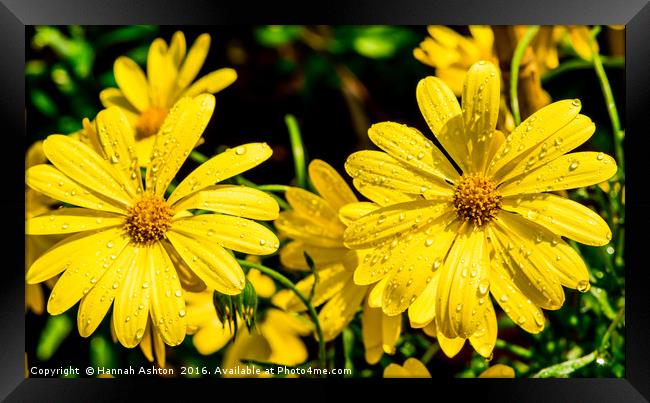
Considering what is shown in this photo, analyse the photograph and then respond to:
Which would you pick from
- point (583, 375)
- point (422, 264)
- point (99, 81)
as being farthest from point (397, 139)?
point (99, 81)

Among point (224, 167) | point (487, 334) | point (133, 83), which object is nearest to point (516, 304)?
point (487, 334)

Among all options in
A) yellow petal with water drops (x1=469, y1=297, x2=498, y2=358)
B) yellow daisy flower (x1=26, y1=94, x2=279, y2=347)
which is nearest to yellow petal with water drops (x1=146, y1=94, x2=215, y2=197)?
yellow daisy flower (x1=26, y1=94, x2=279, y2=347)

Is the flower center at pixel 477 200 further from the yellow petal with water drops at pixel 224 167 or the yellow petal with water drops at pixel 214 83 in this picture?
the yellow petal with water drops at pixel 214 83

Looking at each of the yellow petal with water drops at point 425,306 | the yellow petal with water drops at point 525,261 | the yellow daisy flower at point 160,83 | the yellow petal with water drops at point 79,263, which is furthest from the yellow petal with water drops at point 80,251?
the yellow petal with water drops at point 525,261

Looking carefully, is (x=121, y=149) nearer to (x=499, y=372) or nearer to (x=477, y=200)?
(x=477, y=200)

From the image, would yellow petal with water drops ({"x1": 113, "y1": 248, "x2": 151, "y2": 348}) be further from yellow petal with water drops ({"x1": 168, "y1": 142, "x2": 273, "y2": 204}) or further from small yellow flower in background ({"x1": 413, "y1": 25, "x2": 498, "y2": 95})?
small yellow flower in background ({"x1": 413, "y1": 25, "x2": 498, "y2": 95})

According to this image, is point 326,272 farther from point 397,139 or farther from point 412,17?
point 412,17
